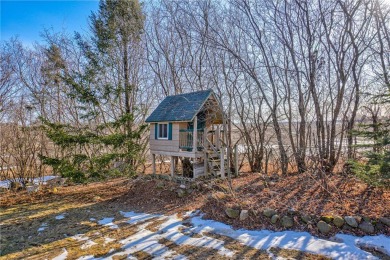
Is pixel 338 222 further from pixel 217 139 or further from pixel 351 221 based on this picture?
pixel 217 139

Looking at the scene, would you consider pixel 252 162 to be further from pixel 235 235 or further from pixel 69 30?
pixel 69 30

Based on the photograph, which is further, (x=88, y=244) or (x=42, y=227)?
(x=42, y=227)

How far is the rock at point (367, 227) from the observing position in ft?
15.5

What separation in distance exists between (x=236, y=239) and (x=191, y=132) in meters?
4.76

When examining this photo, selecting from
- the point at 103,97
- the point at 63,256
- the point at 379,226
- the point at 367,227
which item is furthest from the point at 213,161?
the point at 63,256

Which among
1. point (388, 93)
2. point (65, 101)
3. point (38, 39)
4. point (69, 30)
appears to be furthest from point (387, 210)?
point (38, 39)

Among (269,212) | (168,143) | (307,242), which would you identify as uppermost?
(168,143)

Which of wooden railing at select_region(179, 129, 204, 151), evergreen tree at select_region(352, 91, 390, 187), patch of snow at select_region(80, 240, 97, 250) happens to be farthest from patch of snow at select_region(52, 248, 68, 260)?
evergreen tree at select_region(352, 91, 390, 187)

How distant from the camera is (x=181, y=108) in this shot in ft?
30.1

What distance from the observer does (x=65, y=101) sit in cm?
1268

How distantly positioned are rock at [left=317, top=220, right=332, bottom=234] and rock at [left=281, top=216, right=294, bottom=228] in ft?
1.78

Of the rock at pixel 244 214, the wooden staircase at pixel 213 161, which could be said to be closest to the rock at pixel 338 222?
the rock at pixel 244 214

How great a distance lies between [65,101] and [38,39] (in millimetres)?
3728

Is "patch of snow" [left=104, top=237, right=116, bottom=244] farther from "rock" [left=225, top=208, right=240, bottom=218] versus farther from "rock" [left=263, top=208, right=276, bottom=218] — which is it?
"rock" [left=263, top=208, right=276, bottom=218]
